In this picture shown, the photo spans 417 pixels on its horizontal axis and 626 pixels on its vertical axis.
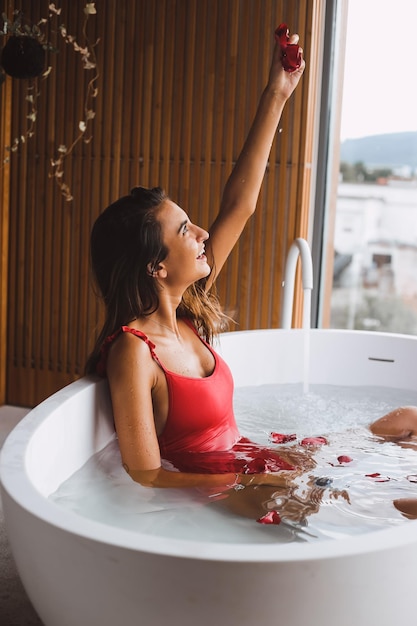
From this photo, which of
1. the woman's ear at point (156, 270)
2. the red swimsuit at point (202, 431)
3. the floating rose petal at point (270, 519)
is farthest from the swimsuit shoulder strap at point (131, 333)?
the floating rose petal at point (270, 519)

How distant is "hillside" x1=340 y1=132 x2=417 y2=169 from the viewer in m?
3.95

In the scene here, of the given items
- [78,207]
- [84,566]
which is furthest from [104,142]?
[84,566]

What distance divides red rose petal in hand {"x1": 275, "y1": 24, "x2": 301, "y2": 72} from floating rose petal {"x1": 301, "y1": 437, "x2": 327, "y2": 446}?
1116 mm

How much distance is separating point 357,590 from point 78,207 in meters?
3.11

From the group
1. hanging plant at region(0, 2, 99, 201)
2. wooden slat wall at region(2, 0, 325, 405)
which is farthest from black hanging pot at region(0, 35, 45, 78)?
wooden slat wall at region(2, 0, 325, 405)

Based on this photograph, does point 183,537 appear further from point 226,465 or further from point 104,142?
point 104,142

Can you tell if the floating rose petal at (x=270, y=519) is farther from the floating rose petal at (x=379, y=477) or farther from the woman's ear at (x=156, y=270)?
the woman's ear at (x=156, y=270)

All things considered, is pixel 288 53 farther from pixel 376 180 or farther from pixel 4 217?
pixel 4 217

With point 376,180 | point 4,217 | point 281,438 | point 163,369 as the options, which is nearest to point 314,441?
point 281,438

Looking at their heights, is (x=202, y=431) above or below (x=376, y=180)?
below

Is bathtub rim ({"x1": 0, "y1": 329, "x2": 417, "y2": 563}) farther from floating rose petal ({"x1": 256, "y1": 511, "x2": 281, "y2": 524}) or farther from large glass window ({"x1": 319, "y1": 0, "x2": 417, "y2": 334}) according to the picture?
large glass window ({"x1": 319, "y1": 0, "x2": 417, "y2": 334})

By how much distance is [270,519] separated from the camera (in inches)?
71.3

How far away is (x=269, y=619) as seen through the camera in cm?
136

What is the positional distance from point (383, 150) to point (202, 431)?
2.20 metres
